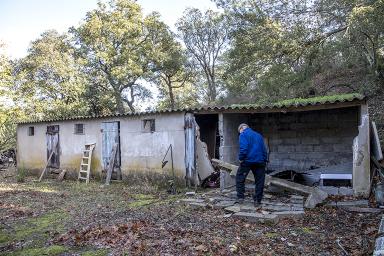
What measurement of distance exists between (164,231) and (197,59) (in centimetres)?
2797

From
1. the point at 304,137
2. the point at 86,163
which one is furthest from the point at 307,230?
the point at 86,163

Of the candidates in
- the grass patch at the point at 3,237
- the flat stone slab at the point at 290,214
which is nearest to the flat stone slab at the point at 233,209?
the flat stone slab at the point at 290,214

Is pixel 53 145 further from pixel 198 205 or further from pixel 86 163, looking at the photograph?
pixel 198 205

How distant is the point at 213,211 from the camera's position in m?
7.89

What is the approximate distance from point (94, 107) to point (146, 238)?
75.8 ft

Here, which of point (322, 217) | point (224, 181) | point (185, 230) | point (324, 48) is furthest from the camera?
point (324, 48)

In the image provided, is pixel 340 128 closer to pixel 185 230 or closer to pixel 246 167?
pixel 246 167

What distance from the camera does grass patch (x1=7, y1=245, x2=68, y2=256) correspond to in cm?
561

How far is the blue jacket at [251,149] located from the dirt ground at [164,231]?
4.25 ft

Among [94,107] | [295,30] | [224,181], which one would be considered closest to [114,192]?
[224,181]

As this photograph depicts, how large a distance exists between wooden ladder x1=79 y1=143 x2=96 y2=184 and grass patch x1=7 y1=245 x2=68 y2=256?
A: 8.58 metres

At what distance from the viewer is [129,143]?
13.4m

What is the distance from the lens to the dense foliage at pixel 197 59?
1573 cm

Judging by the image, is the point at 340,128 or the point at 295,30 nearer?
the point at 340,128
